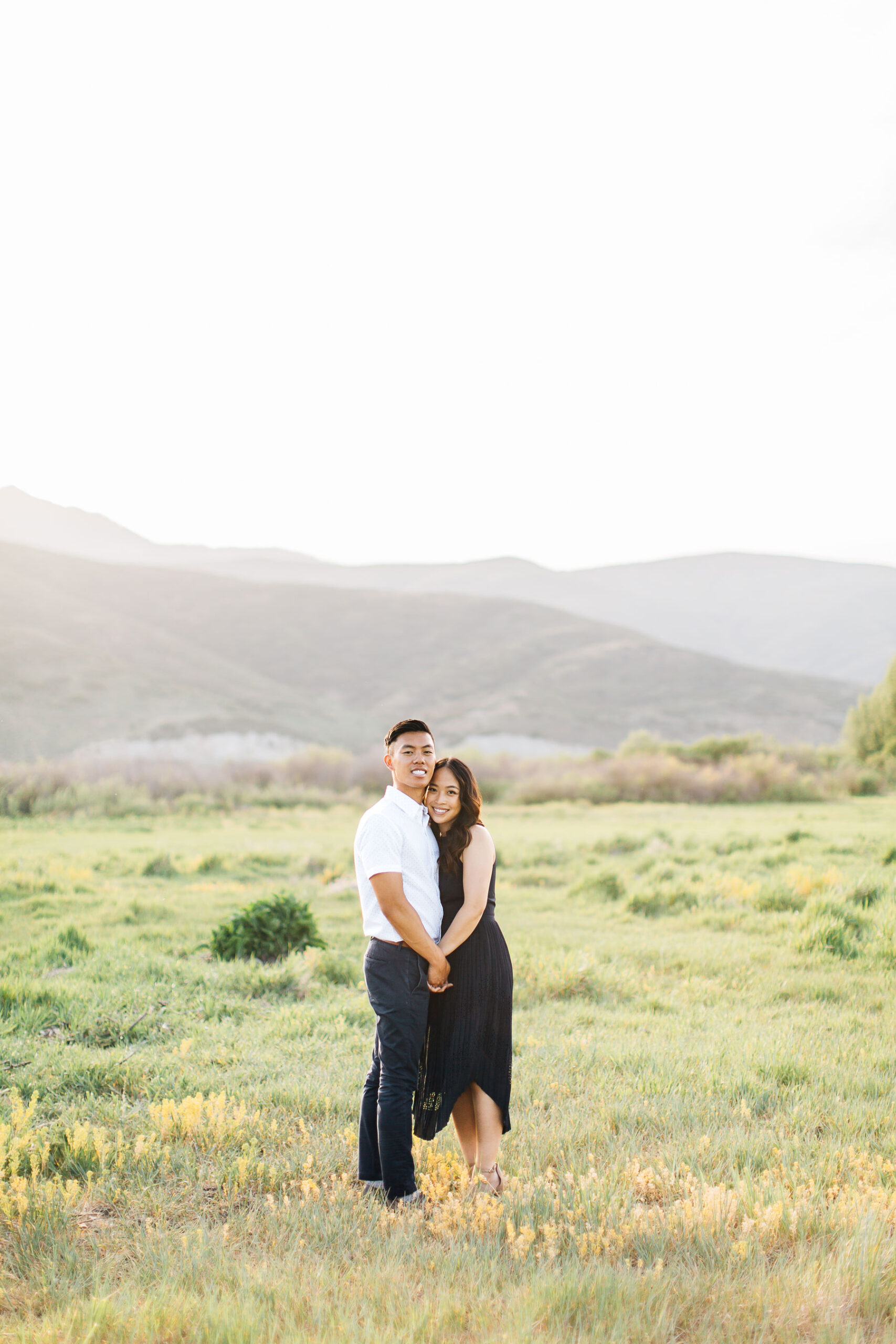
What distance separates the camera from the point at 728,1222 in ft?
12.4

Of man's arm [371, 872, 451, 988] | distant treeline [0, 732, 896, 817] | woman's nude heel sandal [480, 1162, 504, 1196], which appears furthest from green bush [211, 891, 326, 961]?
distant treeline [0, 732, 896, 817]

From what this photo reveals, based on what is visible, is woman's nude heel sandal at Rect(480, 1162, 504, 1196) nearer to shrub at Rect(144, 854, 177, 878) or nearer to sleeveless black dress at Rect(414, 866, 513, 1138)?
sleeveless black dress at Rect(414, 866, 513, 1138)

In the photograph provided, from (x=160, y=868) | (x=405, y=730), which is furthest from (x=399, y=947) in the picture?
(x=160, y=868)

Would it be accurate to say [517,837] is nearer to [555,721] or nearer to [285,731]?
[285,731]

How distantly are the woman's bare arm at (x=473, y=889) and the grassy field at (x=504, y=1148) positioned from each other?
3.78 ft

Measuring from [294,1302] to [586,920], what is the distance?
905cm

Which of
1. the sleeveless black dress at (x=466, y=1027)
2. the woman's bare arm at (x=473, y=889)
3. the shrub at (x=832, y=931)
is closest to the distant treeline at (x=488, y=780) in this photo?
the shrub at (x=832, y=931)

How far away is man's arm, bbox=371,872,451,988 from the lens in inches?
158

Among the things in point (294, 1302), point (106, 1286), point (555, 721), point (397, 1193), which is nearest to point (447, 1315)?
point (294, 1302)

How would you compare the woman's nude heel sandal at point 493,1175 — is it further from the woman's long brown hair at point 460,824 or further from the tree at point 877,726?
the tree at point 877,726

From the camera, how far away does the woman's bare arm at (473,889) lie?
420 cm

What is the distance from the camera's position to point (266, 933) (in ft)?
31.4

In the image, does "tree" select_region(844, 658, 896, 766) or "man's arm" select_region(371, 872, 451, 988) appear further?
"tree" select_region(844, 658, 896, 766)

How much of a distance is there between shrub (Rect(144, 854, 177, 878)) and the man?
1244 centimetres
